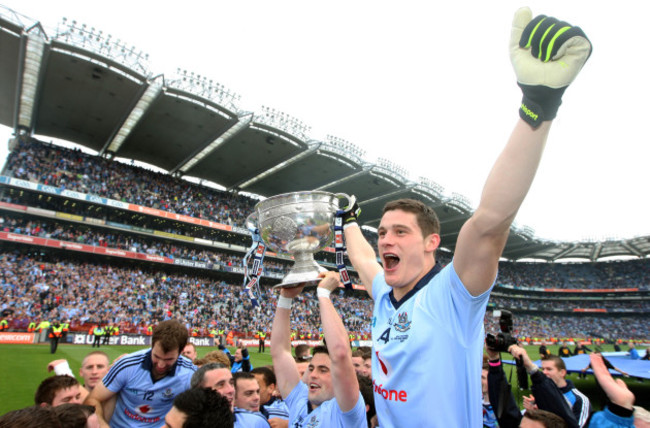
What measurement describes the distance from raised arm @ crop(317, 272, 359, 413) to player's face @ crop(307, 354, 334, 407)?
0.72m

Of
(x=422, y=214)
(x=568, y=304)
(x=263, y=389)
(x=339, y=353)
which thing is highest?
(x=422, y=214)

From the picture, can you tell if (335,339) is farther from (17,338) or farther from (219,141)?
(219,141)

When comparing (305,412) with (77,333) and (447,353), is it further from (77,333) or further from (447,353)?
(77,333)

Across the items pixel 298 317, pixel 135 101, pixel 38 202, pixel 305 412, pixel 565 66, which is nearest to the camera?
pixel 565 66

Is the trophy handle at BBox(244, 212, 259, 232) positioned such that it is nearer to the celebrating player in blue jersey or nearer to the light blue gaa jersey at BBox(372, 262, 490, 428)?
the celebrating player in blue jersey

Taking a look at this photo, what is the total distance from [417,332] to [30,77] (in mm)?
28580

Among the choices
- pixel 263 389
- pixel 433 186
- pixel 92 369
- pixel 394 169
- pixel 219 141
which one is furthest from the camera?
pixel 433 186

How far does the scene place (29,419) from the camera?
1625mm

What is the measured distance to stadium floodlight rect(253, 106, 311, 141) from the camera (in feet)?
83.4

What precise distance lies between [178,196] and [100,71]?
1542cm

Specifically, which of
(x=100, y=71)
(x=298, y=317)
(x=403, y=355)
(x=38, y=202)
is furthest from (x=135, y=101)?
(x=403, y=355)

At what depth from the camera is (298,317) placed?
32.6 m

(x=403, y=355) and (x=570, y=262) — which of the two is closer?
(x=403, y=355)

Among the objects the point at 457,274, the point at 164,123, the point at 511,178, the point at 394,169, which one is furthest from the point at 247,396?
the point at 394,169
